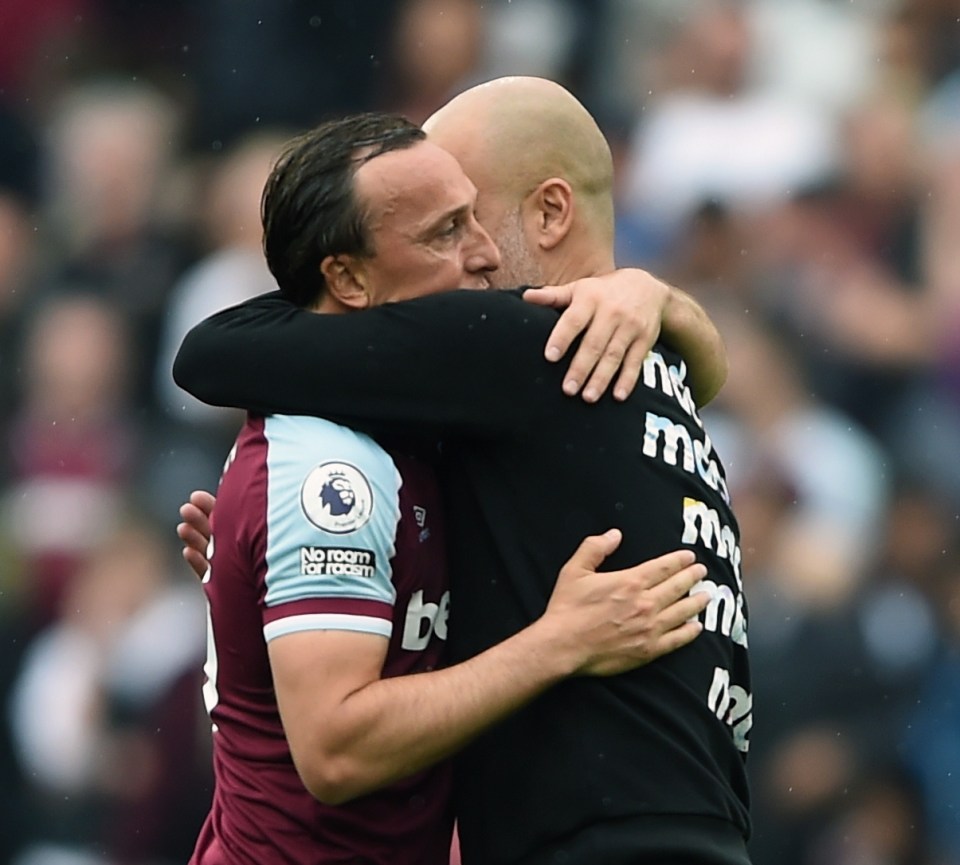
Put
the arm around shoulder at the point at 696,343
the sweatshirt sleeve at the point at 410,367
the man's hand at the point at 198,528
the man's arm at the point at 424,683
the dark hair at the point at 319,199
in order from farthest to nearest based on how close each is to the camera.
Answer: the man's hand at the point at 198,528, the arm around shoulder at the point at 696,343, the dark hair at the point at 319,199, the sweatshirt sleeve at the point at 410,367, the man's arm at the point at 424,683

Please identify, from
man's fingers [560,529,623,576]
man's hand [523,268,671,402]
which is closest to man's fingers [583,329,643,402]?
man's hand [523,268,671,402]

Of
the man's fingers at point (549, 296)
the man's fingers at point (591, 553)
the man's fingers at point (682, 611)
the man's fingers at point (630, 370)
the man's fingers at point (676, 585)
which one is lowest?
the man's fingers at point (682, 611)

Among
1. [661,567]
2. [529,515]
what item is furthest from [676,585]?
[529,515]

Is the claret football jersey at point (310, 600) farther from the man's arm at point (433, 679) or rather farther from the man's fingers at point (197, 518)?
the man's fingers at point (197, 518)

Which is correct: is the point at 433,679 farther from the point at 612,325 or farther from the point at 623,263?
the point at 623,263

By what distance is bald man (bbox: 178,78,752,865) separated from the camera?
2.99m

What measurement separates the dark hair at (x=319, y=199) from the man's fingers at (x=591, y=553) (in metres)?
0.58

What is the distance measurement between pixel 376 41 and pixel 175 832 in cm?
306

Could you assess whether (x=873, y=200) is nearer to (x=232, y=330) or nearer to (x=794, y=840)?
(x=794, y=840)

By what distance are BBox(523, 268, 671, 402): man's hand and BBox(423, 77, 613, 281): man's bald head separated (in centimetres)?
28

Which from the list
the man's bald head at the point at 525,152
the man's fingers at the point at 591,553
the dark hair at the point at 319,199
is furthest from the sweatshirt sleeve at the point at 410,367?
the man's bald head at the point at 525,152

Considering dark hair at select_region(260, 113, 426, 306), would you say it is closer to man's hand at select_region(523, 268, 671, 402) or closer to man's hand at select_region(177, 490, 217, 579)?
man's hand at select_region(523, 268, 671, 402)

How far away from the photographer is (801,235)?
6941mm

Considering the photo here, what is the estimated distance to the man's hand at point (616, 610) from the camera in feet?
9.68
